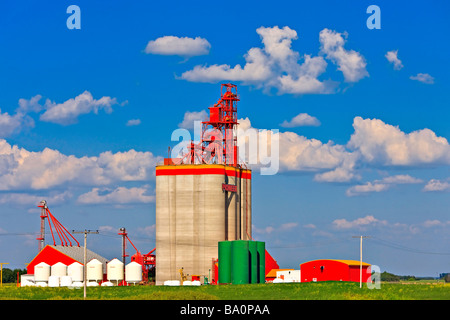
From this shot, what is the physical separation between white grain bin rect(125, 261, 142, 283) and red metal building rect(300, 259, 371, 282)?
3068 cm

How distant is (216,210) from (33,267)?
3927 cm

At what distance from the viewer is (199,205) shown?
16088cm

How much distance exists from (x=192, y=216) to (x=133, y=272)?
15325mm

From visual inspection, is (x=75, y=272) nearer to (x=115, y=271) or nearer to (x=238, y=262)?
(x=115, y=271)

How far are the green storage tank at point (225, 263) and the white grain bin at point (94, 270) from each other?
85.7 feet

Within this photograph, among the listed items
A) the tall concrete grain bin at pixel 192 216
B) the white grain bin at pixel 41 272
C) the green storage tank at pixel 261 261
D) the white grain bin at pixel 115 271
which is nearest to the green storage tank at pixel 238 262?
the green storage tank at pixel 261 261

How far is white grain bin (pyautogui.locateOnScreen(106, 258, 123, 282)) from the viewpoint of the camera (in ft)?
531

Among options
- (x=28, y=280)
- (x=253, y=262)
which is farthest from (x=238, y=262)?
(x=28, y=280)

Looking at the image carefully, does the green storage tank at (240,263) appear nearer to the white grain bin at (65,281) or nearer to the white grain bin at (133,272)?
the white grain bin at (133,272)

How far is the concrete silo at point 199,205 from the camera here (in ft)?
523

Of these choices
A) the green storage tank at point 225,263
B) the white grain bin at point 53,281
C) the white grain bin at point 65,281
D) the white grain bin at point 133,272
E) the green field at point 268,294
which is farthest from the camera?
the white grain bin at point 133,272

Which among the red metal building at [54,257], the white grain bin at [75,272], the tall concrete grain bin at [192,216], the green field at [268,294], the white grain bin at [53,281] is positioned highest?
the tall concrete grain bin at [192,216]
